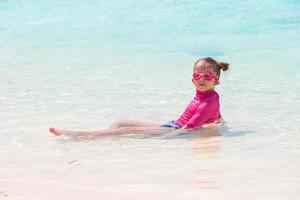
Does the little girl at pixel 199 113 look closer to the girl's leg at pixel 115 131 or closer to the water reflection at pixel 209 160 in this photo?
the girl's leg at pixel 115 131

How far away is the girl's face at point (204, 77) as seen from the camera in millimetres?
6105

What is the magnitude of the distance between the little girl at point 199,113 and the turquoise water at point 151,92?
161mm

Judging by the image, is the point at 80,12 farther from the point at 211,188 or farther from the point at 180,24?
the point at 211,188

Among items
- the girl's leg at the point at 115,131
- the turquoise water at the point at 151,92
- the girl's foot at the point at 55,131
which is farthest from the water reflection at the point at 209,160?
the girl's foot at the point at 55,131

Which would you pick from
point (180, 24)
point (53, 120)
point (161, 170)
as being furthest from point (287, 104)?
point (180, 24)

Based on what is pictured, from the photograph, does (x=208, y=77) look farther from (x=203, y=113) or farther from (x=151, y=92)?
(x=151, y=92)

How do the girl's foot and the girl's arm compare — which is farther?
the girl's arm

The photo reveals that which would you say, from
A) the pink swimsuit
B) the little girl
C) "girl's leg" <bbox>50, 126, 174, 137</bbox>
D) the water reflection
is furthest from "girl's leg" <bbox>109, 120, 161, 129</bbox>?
the water reflection

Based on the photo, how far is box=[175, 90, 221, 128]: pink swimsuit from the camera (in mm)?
6016

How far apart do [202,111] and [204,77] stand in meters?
0.28

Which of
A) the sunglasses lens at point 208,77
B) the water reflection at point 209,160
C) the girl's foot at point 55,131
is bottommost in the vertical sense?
the water reflection at point 209,160

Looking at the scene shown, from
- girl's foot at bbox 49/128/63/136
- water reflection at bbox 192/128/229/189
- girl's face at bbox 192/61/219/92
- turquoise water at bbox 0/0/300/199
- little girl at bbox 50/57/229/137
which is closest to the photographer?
water reflection at bbox 192/128/229/189

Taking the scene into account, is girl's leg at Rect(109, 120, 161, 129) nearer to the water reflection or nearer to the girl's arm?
the girl's arm

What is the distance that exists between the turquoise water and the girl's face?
39cm
